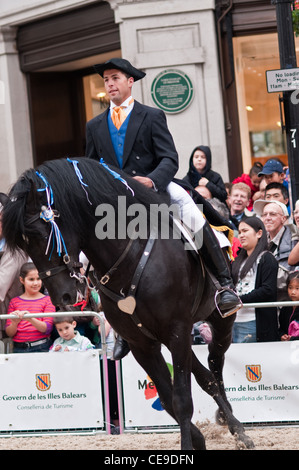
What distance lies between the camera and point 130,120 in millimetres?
6875

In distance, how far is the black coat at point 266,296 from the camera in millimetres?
8898

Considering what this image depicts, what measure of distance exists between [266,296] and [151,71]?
241 inches

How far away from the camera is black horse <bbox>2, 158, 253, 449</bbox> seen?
603 centimetres

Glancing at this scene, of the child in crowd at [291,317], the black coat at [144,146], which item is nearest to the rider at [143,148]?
the black coat at [144,146]

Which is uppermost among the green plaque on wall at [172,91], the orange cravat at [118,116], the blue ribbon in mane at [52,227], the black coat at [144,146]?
the green plaque on wall at [172,91]

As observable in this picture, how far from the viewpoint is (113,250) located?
6.36 m

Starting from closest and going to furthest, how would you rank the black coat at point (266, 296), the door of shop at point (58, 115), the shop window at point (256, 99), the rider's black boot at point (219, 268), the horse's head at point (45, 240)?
the horse's head at point (45, 240), the rider's black boot at point (219, 268), the black coat at point (266, 296), the shop window at point (256, 99), the door of shop at point (58, 115)

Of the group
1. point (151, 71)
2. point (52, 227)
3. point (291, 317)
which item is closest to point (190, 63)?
point (151, 71)

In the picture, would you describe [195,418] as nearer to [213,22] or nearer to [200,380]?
[200,380]

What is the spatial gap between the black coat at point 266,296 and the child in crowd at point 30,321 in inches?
83.1

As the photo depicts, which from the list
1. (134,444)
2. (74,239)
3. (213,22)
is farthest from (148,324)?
(213,22)

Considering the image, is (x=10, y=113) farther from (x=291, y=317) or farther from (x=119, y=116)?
(x=119, y=116)

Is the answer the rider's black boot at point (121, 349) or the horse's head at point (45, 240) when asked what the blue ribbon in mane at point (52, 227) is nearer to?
the horse's head at point (45, 240)

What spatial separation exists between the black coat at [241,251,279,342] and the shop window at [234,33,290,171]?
227 inches
